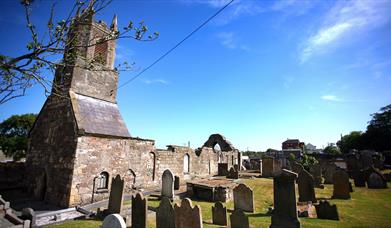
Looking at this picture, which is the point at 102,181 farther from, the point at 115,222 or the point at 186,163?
the point at 186,163

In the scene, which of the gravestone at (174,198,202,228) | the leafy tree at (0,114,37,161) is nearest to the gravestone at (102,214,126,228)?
the gravestone at (174,198,202,228)

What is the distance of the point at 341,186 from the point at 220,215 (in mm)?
8721

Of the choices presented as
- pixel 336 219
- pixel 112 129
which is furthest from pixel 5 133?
pixel 336 219

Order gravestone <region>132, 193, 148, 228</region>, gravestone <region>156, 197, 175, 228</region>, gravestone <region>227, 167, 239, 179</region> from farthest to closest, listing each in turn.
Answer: gravestone <region>227, 167, 239, 179</region>
gravestone <region>132, 193, 148, 228</region>
gravestone <region>156, 197, 175, 228</region>

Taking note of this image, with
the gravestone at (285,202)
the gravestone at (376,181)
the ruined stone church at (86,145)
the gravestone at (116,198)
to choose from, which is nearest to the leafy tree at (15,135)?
the ruined stone church at (86,145)

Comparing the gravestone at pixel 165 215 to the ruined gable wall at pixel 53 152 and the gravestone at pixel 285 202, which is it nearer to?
the gravestone at pixel 285 202

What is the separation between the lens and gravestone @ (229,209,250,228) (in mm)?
6812

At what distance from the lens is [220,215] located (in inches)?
310

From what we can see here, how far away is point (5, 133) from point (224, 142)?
38.0m

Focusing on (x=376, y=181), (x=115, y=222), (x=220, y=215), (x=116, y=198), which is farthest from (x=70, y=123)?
(x=376, y=181)

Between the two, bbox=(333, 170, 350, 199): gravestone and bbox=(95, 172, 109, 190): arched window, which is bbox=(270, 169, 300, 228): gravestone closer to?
bbox=(333, 170, 350, 199): gravestone

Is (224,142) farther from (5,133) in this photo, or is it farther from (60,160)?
(5,133)

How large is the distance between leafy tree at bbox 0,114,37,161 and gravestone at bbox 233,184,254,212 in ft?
127

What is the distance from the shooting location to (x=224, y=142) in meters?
30.1
